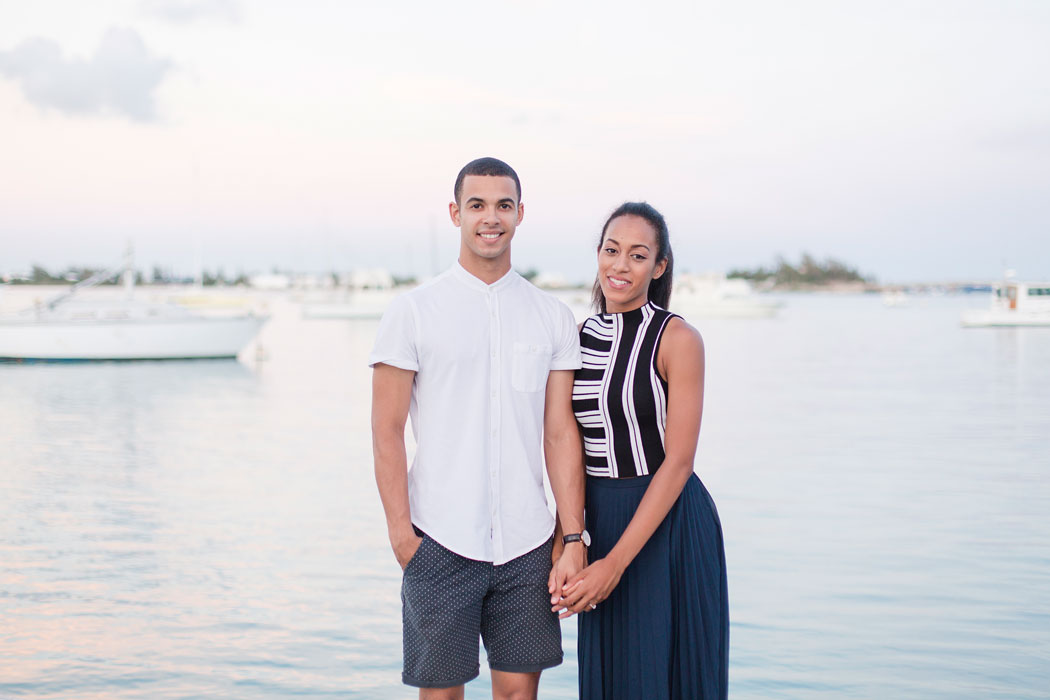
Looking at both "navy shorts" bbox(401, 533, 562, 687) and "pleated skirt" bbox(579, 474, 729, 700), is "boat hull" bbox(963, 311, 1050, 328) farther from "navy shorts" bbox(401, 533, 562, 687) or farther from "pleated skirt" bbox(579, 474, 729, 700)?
"navy shorts" bbox(401, 533, 562, 687)

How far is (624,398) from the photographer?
3029mm

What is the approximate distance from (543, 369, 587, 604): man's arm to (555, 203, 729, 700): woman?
5cm

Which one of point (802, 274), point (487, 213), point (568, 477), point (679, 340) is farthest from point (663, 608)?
point (802, 274)

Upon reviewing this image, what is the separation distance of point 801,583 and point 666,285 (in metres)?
4.11

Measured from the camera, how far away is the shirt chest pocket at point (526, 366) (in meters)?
2.96

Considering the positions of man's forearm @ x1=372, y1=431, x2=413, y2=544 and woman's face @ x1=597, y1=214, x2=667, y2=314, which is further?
woman's face @ x1=597, y1=214, x2=667, y2=314

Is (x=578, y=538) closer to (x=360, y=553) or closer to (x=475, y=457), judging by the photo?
(x=475, y=457)

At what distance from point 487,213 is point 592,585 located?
3.72 feet

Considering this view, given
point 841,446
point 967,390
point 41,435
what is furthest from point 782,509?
point 967,390

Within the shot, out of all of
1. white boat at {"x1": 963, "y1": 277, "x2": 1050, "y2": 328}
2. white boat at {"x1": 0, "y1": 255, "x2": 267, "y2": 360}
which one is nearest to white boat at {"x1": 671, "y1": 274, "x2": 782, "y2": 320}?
white boat at {"x1": 963, "y1": 277, "x2": 1050, "y2": 328}

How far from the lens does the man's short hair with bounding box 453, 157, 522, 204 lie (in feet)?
9.81

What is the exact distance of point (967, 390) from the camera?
835 inches

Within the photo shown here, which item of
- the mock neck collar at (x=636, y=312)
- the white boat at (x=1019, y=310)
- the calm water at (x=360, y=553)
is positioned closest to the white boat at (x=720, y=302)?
the white boat at (x=1019, y=310)

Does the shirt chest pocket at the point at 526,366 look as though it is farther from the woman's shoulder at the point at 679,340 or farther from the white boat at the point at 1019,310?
the white boat at the point at 1019,310
